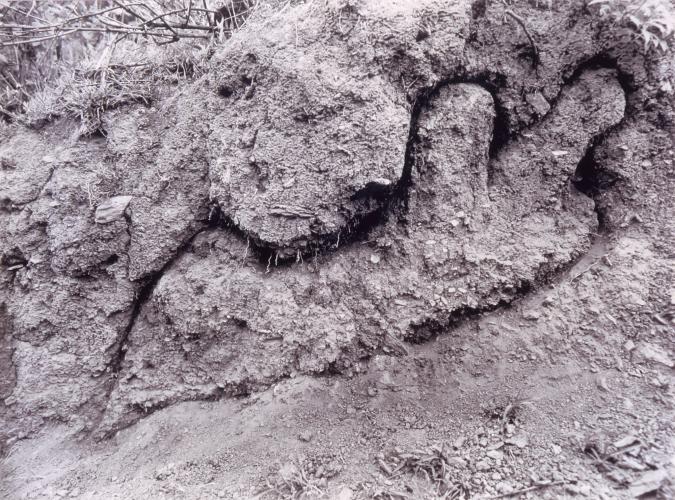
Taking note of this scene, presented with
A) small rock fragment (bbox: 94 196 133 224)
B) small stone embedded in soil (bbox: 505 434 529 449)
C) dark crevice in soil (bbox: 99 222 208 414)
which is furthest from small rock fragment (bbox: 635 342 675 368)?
small rock fragment (bbox: 94 196 133 224)

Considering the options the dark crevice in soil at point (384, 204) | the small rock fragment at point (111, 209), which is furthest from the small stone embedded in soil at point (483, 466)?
the small rock fragment at point (111, 209)

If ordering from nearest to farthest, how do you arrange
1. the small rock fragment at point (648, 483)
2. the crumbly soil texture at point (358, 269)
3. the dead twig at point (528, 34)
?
the small rock fragment at point (648, 483) → the crumbly soil texture at point (358, 269) → the dead twig at point (528, 34)

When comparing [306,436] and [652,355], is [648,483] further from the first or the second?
[306,436]

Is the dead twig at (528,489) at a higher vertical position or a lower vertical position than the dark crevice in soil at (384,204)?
lower

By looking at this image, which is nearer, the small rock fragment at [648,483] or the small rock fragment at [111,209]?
the small rock fragment at [648,483]

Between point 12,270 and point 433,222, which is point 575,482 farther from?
point 12,270

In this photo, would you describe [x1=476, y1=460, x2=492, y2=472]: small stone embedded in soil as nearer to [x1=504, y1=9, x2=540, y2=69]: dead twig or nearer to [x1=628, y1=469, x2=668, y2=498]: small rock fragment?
[x1=628, y1=469, x2=668, y2=498]: small rock fragment

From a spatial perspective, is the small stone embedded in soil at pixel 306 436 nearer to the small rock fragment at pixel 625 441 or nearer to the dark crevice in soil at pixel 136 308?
the dark crevice in soil at pixel 136 308

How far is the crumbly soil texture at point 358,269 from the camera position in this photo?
1802 mm

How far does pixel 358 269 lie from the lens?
201 centimetres

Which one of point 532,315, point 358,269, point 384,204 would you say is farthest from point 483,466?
point 384,204

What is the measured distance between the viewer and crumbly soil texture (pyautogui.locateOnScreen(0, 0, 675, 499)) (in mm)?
1802

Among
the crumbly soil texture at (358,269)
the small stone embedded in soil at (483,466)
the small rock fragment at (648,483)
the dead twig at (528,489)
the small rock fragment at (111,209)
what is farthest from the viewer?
the small rock fragment at (111,209)

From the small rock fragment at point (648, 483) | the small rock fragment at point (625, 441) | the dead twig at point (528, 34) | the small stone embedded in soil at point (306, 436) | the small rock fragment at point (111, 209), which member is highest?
the dead twig at point (528, 34)
